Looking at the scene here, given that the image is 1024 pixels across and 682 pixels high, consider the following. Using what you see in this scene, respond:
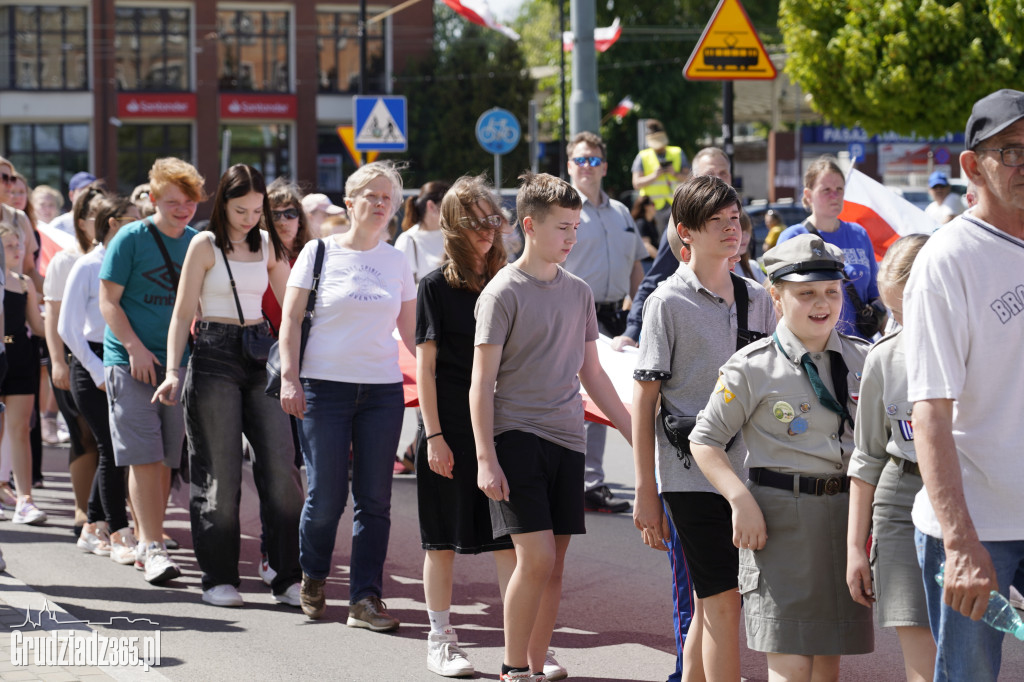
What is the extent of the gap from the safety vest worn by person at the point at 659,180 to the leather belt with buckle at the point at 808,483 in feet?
26.4

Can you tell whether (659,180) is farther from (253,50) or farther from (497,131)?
(253,50)

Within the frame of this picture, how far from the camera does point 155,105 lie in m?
53.7

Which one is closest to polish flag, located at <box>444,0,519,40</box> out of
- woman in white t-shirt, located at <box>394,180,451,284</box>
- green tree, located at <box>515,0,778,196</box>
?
woman in white t-shirt, located at <box>394,180,451,284</box>

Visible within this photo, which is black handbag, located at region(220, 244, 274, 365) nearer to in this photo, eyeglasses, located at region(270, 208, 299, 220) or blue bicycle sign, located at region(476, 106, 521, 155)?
eyeglasses, located at region(270, 208, 299, 220)

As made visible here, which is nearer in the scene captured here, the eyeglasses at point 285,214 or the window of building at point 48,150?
the eyeglasses at point 285,214

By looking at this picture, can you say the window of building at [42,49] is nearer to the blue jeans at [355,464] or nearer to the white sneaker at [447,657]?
the blue jeans at [355,464]

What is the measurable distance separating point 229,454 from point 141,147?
50.4 metres

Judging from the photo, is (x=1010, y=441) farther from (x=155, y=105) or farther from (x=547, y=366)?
(x=155, y=105)

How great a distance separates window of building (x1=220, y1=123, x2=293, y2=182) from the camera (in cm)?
5528

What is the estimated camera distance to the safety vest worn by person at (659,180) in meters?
11.8

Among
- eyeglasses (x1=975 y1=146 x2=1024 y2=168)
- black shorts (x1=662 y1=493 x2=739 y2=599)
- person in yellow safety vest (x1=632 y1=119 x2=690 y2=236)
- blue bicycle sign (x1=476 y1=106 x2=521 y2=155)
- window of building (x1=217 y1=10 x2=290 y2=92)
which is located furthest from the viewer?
window of building (x1=217 y1=10 x2=290 y2=92)

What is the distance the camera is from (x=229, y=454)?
653 cm

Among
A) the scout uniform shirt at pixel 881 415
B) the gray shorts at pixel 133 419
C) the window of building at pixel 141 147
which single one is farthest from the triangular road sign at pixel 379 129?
the window of building at pixel 141 147

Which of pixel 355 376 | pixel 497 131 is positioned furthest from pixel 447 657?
pixel 497 131
